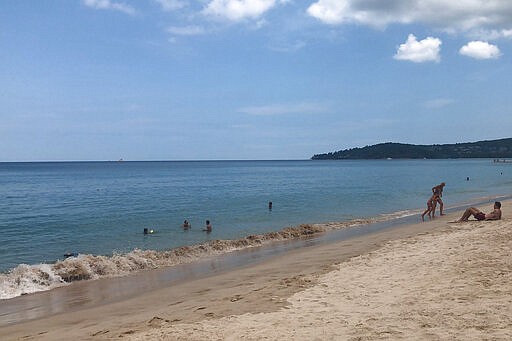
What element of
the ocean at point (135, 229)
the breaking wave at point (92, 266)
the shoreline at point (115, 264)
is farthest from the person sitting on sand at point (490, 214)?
the breaking wave at point (92, 266)

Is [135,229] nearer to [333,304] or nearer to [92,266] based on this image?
[92,266]

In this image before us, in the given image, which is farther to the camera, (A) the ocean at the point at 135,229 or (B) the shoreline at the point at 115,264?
(A) the ocean at the point at 135,229

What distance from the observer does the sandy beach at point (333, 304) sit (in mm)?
6242

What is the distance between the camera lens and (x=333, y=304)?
25.0 feet

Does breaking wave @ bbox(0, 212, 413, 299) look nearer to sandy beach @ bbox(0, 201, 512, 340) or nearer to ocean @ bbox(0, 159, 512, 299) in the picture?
ocean @ bbox(0, 159, 512, 299)

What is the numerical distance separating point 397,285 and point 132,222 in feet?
70.2

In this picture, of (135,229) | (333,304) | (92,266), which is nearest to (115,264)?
(92,266)

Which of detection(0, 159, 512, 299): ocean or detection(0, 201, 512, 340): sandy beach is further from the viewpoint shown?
detection(0, 159, 512, 299): ocean

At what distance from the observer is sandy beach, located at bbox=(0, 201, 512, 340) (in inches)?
246

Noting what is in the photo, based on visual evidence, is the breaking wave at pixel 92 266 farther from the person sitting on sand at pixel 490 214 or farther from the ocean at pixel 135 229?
the person sitting on sand at pixel 490 214

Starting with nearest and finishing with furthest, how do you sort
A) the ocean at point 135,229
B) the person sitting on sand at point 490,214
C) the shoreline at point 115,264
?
the shoreline at point 115,264
the ocean at point 135,229
the person sitting on sand at point 490,214

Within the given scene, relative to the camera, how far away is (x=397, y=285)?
8641 mm

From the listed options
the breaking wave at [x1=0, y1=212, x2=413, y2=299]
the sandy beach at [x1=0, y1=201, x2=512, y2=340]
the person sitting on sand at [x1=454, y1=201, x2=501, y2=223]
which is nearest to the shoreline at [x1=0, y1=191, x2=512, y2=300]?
the breaking wave at [x1=0, y1=212, x2=413, y2=299]

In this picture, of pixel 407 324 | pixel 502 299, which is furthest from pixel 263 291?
pixel 502 299
